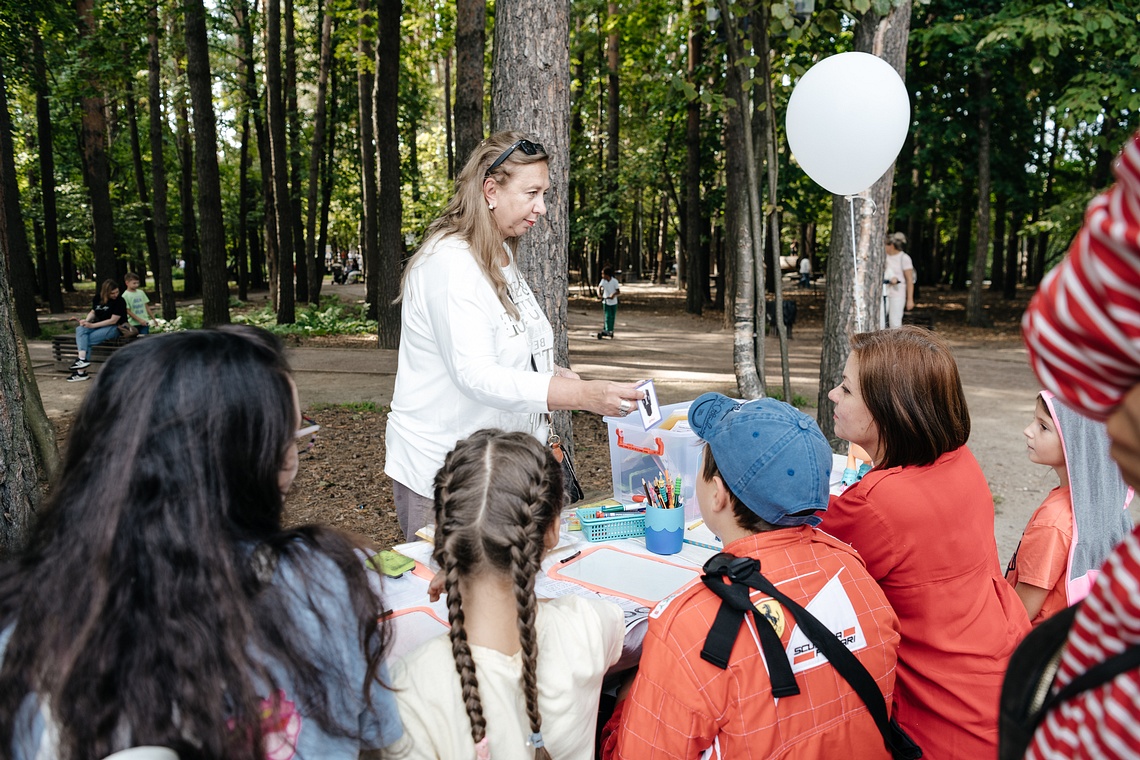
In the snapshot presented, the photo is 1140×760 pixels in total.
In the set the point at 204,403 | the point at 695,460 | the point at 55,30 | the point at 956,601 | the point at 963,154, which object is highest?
the point at 55,30

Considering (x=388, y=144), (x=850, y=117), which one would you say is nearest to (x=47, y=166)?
(x=388, y=144)

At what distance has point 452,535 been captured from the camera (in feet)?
4.88

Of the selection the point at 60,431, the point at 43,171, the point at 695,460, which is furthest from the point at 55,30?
the point at 695,460

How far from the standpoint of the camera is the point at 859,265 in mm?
5980

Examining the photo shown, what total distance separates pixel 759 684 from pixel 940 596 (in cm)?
73

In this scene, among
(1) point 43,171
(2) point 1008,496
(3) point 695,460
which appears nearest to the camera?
(3) point 695,460

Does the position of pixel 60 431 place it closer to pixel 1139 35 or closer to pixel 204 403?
pixel 204 403

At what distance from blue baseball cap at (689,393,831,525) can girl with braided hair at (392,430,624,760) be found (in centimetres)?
44

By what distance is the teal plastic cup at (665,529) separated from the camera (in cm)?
256

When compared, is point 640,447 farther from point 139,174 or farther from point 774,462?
point 139,174

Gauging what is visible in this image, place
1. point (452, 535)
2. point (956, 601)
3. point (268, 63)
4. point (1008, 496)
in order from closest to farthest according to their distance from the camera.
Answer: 1. point (452, 535)
2. point (956, 601)
3. point (1008, 496)
4. point (268, 63)

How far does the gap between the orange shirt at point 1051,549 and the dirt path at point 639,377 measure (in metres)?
2.93

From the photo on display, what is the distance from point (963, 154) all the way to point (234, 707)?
60.4 ft

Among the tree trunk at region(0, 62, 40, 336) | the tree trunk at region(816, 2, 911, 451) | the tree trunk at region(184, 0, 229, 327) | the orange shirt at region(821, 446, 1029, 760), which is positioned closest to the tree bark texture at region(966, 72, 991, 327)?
the tree trunk at region(816, 2, 911, 451)
